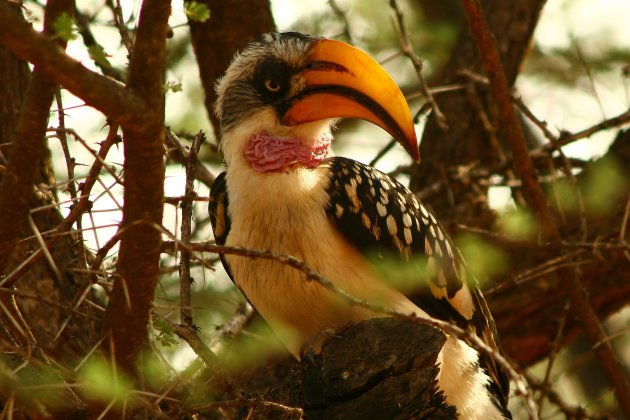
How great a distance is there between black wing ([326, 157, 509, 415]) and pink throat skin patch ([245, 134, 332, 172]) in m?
0.11

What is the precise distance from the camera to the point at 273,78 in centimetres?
417

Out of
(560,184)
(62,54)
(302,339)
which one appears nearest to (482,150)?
(560,184)

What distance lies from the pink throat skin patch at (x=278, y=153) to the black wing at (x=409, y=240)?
4.2 inches

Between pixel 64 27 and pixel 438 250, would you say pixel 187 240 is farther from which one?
pixel 438 250

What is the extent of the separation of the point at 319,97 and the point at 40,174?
1254mm

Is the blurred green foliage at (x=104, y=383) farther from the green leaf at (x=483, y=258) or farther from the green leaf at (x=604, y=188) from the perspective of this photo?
the green leaf at (x=604, y=188)

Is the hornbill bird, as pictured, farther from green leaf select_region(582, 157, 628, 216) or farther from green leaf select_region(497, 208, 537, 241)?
green leaf select_region(582, 157, 628, 216)

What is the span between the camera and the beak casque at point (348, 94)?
3826 millimetres

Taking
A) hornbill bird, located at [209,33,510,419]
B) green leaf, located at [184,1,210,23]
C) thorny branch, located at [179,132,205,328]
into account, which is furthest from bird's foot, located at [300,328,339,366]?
green leaf, located at [184,1,210,23]

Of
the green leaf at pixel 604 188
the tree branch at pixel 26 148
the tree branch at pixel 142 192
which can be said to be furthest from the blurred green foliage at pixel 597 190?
the tree branch at pixel 26 148

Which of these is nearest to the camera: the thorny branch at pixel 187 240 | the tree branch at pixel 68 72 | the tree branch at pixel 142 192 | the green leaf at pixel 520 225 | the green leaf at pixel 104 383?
the tree branch at pixel 68 72

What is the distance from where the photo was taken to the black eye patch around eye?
4172mm

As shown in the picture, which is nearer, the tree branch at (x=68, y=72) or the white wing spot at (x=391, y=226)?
the tree branch at (x=68, y=72)

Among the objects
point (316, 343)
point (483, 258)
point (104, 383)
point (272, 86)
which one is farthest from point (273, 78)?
point (104, 383)
